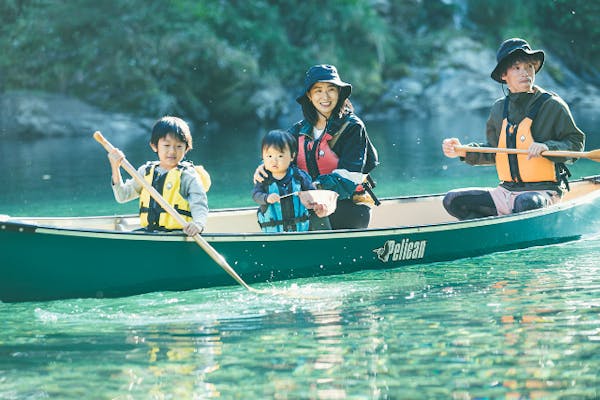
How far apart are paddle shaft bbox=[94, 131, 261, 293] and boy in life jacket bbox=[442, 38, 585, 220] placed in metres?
2.11

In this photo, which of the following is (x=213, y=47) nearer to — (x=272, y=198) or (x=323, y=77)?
(x=323, y=77)

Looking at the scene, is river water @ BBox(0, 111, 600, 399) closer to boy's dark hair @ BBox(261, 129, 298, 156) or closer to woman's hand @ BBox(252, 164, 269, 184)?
woman's hand @ BBox(252, 164, 269, 184)

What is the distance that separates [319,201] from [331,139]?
58 cm

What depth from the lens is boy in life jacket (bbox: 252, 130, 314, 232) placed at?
6597mm

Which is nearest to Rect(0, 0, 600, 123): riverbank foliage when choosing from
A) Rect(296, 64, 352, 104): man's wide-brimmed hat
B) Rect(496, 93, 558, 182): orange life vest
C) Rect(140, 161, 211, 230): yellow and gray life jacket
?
Rect(496, 93, 558, 182): orange life vest

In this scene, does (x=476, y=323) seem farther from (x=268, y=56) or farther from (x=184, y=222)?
(x=268, y=56)

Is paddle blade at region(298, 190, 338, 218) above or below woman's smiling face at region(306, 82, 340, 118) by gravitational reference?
below

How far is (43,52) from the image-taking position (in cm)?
2320

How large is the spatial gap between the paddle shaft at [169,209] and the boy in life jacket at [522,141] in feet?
6.91

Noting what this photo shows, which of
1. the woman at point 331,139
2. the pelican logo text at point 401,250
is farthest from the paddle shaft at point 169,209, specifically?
→ the pelican logo text at point 401,250

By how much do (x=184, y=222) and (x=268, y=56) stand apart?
1804cm

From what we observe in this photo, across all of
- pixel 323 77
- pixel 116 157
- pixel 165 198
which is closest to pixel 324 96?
pixel 323 77

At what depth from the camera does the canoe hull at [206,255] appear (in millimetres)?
6043

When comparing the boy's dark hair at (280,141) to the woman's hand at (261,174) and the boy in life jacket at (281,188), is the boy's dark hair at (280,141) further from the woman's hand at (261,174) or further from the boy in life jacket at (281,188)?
the woman's hand at (261,174)
